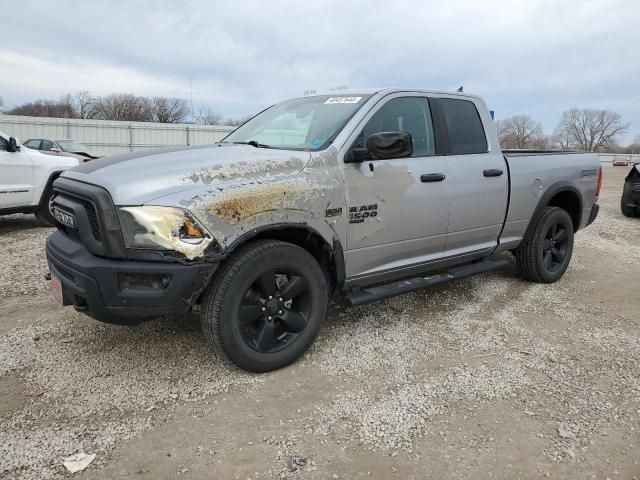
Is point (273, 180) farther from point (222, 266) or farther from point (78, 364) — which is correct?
point (78, 364)

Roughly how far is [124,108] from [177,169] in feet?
232

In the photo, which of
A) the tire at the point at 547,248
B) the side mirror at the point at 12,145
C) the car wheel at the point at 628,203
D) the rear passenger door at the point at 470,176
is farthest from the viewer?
the car wheel at the point at 628,203

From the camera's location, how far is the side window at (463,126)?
4.18 m

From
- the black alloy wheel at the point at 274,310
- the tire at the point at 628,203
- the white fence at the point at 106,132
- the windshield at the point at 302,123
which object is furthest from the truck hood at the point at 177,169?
the white fence at the point at 106,132

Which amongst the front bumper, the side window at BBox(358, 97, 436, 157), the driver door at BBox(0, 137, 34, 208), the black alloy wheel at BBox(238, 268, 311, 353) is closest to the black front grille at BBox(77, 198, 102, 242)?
the front bumper

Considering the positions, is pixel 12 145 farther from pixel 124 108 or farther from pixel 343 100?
pixel 124 108

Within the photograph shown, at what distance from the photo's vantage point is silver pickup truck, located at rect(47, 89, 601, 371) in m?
2.70

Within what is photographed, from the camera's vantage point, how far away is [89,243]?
9.16 ft

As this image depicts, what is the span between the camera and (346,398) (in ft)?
9.69

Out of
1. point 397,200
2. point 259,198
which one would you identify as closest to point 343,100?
point 397,200

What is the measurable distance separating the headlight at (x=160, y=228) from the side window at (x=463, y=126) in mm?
2448

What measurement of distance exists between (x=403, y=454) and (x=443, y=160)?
2385mm

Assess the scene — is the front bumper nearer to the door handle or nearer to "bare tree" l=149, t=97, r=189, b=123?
the door handle

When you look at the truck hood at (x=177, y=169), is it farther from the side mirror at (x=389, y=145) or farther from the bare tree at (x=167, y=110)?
the bare tree at (x=167, y=110)
